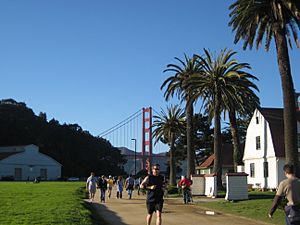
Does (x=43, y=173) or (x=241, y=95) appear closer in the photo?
(x=241, y=95)

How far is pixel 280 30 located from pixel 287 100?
3.78m

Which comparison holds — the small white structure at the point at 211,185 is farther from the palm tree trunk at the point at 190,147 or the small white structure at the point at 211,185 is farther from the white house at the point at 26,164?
the white house at the point at 26,164

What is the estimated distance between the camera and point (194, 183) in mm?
36062

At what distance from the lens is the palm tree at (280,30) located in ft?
80.7

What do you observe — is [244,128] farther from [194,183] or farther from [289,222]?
[289,222]

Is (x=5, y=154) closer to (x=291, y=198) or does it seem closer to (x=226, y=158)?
(x=226, y=158)

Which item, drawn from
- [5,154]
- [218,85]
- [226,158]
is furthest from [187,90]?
[5,154]

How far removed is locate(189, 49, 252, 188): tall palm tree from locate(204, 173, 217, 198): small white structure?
9.90ft

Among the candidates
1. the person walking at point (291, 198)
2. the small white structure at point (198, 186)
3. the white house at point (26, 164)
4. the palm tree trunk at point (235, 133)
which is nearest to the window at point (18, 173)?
the white house at point (26, 164)

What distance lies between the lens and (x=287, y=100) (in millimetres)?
24797

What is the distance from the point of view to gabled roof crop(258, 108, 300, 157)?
4406 cm

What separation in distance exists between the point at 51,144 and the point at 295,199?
11592 centimetres

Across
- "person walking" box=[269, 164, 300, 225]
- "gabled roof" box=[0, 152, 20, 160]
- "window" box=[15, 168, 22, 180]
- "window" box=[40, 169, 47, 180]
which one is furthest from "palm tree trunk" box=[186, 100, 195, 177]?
"window" box=[40, 169, 47, 180]

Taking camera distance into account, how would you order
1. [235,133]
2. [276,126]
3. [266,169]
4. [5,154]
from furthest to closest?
[5,154], [266,169], [276,126], [235,133]
